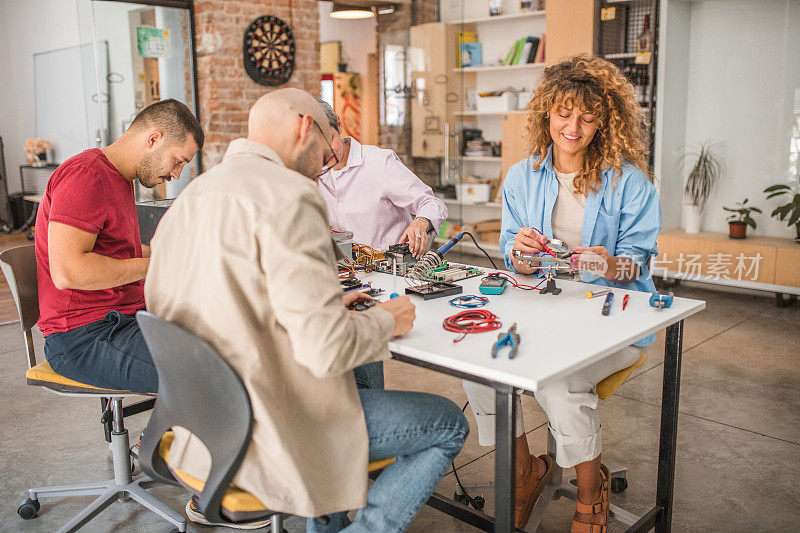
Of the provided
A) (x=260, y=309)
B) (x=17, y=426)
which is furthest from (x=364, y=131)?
(x=260, y=309)

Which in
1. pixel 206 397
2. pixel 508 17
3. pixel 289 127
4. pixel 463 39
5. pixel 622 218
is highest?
pixel 508 17

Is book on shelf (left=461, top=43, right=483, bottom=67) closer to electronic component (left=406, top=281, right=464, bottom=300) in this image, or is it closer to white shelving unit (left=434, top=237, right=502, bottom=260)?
white shelving unit (left=434, top=237, right=502, bottom=260)

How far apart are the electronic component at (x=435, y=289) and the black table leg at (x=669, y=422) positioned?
634 millimetres

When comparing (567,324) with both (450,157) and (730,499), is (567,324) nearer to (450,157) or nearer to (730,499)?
(730,499)

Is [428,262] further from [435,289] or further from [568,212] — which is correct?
[568,212]

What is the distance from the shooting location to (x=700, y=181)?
18.5 ft

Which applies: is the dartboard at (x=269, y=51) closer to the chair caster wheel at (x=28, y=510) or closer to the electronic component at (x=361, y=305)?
the chair caster wheel at (x=28, y=510)

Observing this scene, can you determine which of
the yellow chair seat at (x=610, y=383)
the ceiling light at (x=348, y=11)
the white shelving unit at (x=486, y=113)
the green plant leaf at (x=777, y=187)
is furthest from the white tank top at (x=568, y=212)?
the ceiling light at (x=348, y=11)

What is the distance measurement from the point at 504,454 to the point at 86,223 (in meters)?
1.38

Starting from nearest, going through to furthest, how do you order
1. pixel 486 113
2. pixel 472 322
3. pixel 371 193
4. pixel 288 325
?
pixel 288 325 → pixel 472 322 → pixel 371 193 → pixel 486 113

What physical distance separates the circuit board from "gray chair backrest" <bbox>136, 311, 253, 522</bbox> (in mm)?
949

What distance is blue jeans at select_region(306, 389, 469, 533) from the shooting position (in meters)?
1.64

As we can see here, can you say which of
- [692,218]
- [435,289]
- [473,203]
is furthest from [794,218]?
[435,289]

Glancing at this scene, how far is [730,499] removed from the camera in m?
2.57
